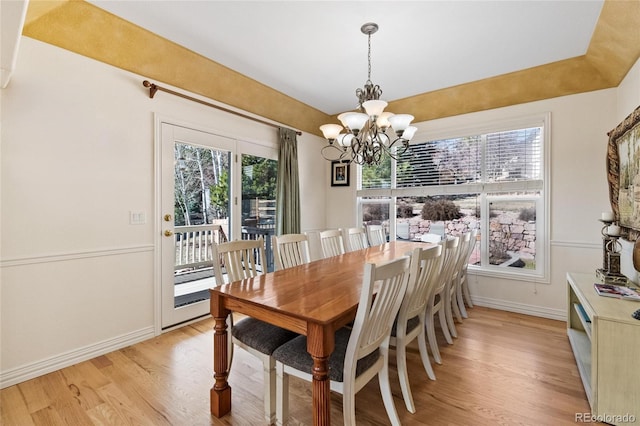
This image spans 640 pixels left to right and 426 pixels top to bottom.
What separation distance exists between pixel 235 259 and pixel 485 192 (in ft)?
10.3

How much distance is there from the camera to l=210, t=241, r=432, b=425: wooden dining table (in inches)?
48.5

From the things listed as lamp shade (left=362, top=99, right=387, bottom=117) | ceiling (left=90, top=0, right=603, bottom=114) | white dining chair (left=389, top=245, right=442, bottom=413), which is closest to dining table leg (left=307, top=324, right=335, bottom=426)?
white dining chair (left=389, top=245, right=442, bottom=413)

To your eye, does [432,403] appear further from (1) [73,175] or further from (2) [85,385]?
(1) [73,175]

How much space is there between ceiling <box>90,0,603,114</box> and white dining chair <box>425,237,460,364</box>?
1.84 meters

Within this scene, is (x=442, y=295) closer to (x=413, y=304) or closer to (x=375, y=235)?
(x=413, y=304)

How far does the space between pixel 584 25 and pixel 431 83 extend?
1417 millimetres

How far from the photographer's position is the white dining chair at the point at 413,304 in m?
1.64

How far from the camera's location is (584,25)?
2422 mm

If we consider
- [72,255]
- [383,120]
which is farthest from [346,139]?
[72,255]

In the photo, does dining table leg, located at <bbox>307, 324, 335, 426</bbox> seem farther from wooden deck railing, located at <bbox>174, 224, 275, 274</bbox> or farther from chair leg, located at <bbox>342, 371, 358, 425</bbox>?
wooden deck railing, located at <bbox>174, 224, 275, 274</bbox>

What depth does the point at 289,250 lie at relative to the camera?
255 centimetres

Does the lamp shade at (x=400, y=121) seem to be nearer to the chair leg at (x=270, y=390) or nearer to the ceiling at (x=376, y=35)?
the ceiling at (x=376, y=35)

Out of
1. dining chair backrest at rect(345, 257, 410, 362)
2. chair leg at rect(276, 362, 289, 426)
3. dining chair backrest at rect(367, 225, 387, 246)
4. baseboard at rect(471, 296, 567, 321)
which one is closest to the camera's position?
dining chair backrest at rect(345, 257, 410, 362)

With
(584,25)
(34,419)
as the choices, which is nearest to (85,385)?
(34,419)
